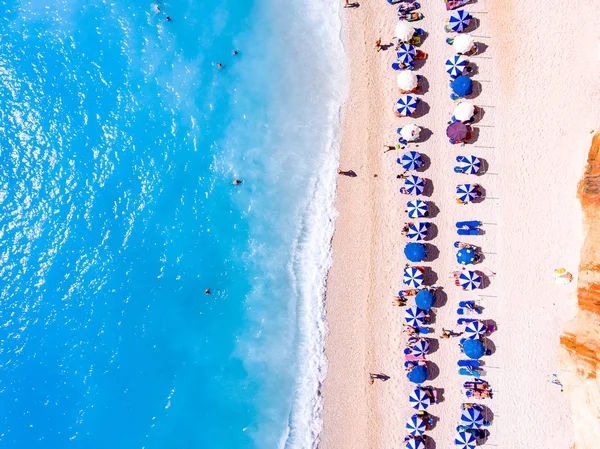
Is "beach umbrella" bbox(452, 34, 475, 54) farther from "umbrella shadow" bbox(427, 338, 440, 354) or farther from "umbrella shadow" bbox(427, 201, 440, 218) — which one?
"umbrella shadow" bbox(427, 338, 440, 354)

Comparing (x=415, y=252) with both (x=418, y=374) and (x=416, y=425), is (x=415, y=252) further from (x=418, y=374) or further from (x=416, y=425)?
(x=416, y=425)

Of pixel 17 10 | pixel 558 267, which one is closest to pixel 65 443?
pixel 17 10

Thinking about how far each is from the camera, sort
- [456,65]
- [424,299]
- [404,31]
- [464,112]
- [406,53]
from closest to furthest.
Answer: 1. [424,299]
2. [464,112]
3. [456,65]
4. [404,31]
5. [406,53]

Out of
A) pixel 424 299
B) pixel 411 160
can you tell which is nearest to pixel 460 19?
pixel 411 160

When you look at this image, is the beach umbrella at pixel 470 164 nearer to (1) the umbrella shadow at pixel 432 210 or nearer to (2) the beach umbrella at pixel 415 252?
(1) the umbrella shadow at pixel 432 210

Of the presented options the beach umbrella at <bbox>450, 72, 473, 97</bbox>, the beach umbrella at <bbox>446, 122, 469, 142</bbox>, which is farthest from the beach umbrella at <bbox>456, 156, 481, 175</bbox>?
the beach umbrella at <bbox>450, 72, 473, 97</bbox>

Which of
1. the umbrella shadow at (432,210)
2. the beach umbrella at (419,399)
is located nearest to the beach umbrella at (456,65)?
the umbrella shadow at (432,210)
